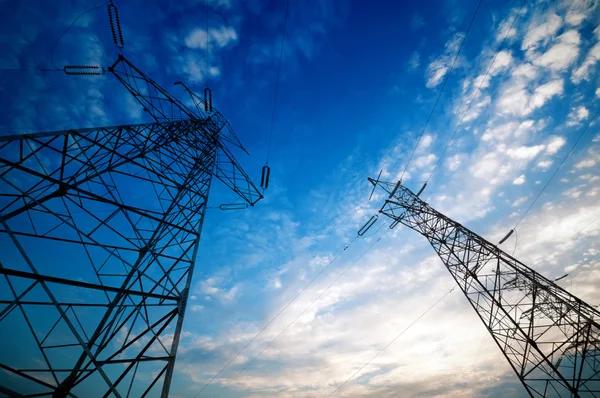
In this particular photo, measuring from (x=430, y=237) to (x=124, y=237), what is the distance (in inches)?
565

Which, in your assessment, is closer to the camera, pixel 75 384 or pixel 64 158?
pixel 75 384

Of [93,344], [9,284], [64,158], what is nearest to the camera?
[9,284]

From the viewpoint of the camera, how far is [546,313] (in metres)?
11.2

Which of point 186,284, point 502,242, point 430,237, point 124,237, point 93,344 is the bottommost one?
point 93,344

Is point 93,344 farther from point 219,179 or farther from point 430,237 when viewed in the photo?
point 430,237

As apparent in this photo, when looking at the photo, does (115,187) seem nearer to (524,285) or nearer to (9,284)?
(9,284)

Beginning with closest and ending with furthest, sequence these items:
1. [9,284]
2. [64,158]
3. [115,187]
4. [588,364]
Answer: [9,284] < [64,158] < [115,187] < [588,364]

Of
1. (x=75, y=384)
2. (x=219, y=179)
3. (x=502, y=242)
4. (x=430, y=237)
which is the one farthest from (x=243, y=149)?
(x=502, y=242)

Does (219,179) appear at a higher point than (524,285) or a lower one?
higher

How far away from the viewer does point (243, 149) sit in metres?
12.9

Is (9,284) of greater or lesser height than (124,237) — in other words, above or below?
below

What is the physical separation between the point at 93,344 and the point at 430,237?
14685 millimetres

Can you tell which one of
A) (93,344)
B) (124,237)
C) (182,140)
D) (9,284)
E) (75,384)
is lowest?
(75,384)

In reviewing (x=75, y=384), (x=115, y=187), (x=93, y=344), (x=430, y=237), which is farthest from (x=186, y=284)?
(x=430, y=237)
